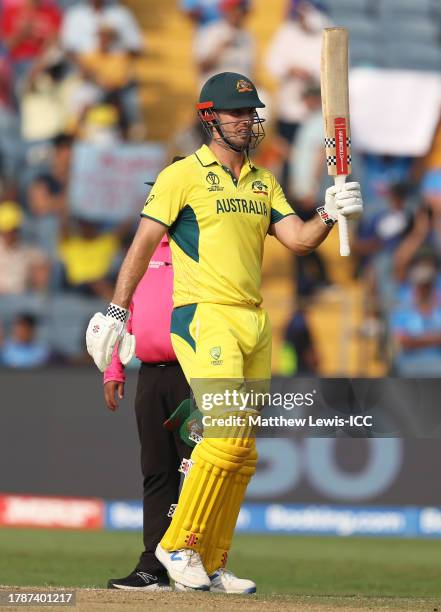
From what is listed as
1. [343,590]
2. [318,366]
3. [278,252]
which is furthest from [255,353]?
[278,252]

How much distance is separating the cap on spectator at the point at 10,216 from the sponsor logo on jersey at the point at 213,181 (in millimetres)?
7094

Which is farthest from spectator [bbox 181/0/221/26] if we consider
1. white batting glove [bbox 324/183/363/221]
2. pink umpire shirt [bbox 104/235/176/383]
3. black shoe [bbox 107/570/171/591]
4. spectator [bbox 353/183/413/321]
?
white batting glove [bbox 324/183/363/221]

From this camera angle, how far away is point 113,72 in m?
13.0

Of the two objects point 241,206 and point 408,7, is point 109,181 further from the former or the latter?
point 241,206

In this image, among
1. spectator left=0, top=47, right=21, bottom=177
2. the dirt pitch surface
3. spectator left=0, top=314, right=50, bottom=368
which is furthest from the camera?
spectator left=0, top=47, right=21, bottom=177

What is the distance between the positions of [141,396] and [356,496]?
4085mm

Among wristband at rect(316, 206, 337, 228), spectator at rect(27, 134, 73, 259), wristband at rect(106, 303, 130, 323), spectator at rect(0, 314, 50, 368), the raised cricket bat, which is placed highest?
spectator at rect(27, 134, 73, 259)

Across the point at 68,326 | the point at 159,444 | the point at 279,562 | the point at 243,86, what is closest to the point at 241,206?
the point at 243,86

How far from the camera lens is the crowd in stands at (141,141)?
11273mm

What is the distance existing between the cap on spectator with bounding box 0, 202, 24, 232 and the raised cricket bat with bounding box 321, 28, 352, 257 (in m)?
7.40

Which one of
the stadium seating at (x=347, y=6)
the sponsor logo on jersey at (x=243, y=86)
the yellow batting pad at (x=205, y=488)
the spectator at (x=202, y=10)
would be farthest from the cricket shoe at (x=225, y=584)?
the stadium seating at (x=347, y=6)

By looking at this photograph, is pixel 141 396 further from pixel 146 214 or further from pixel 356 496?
pixel 356 496

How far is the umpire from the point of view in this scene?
5.44 m

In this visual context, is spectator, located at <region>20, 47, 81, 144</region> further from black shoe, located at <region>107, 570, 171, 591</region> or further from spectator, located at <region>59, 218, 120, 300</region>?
black shoe, located at <region>107, 570, 171, 591</region>
